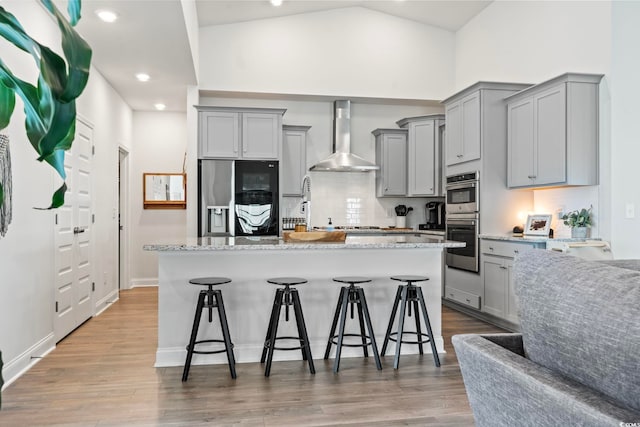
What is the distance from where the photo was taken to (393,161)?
21.7 ft

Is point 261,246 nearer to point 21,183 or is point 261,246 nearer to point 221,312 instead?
point 221,312

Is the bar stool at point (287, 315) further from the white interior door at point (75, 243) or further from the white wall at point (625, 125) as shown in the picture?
the white wall at point (625, 125)

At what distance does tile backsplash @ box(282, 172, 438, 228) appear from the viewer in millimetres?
6789

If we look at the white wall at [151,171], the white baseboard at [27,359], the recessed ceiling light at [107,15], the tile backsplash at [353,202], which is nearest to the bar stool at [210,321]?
the white baseboard at [27,359]

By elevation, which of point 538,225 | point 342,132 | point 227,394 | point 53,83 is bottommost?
point 227,394

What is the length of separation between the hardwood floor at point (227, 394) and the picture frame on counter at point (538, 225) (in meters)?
1.56

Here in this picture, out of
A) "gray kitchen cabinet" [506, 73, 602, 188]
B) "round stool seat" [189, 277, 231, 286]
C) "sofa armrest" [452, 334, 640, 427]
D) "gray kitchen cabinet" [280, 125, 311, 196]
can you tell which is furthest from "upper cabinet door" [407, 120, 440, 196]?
"sofa armrest" [452, 334, 640, 427]

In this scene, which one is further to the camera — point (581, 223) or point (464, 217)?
point (464, 217)

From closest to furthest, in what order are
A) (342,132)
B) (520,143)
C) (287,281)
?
(287,281) → (520,143) → (342,132)

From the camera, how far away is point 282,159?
20.5 ft

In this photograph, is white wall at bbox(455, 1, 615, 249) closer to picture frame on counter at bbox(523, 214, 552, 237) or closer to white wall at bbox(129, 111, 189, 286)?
picture frame on counter at bbox(523, 214, 552, 237)

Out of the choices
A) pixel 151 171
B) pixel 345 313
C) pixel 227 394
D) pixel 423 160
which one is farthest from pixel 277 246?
pixel 151 171

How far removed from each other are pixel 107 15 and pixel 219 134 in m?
2.19

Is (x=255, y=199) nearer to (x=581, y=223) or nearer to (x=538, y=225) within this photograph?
(x=538, y=225)
